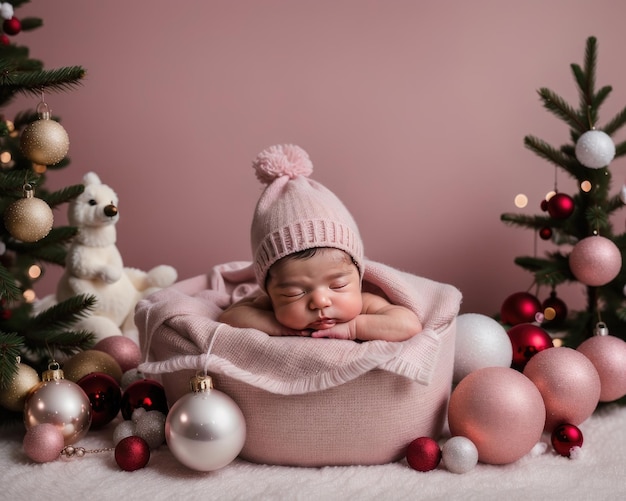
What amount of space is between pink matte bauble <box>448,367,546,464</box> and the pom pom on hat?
2.56 feet

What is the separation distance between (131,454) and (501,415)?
0.93 metres

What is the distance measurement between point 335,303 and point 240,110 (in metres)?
1.64

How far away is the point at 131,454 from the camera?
5.90ft

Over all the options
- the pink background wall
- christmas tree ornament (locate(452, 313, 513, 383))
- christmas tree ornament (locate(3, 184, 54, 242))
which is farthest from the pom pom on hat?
the pink background wall

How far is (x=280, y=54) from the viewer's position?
10.5ft

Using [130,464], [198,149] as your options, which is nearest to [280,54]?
[198,149]

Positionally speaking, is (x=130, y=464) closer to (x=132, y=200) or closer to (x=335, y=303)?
(x=335, y=303)

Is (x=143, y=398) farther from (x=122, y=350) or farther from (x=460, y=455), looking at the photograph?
(x=460, y=455)

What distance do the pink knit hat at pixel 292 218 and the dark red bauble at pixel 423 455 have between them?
1.64ft

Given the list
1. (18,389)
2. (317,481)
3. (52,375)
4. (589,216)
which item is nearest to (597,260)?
(589,216)

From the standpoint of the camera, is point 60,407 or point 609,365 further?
point 609,365

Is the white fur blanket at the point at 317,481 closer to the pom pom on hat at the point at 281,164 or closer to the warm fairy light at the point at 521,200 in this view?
the pom pom on hat at the point at 281,164

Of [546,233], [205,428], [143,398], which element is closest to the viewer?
[205,428]

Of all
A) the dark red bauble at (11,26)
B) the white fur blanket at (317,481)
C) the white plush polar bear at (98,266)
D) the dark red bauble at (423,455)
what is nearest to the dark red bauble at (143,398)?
the white fur blanket at (317,481)
